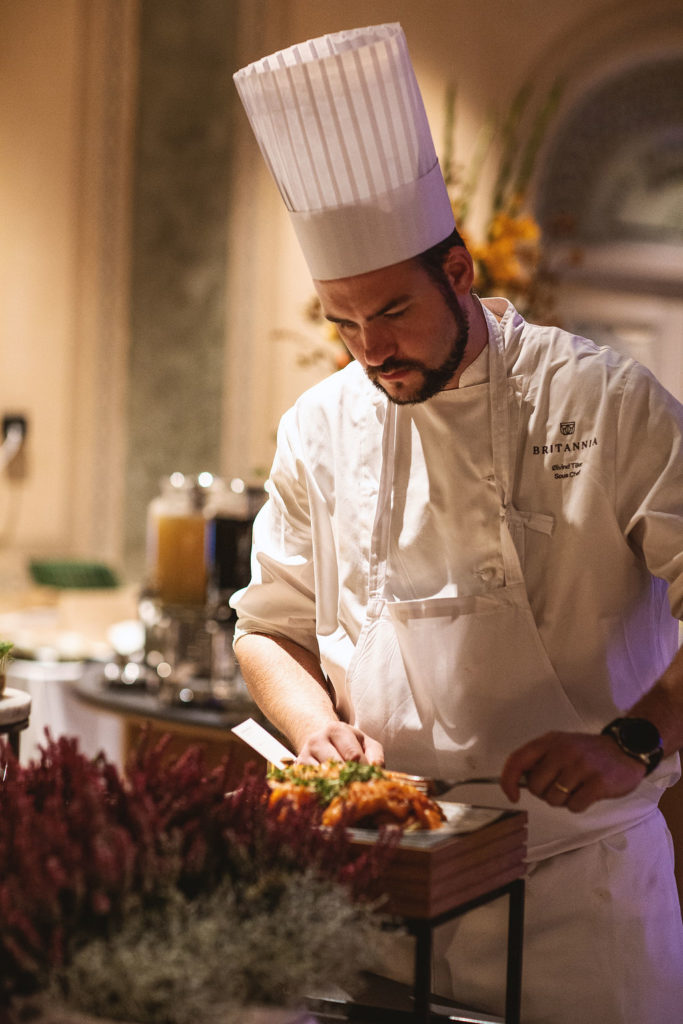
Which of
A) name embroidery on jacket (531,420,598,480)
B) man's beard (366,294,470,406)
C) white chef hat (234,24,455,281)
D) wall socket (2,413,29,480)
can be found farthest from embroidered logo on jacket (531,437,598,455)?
wall socket (2,413,29,480)

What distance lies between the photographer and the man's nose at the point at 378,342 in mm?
1485

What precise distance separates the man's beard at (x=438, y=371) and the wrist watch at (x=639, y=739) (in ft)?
1.58

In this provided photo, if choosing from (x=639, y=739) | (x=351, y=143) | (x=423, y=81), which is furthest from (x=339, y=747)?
(x=423, y=81)

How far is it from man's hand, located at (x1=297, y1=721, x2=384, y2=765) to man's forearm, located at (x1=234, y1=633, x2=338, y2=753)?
9cm

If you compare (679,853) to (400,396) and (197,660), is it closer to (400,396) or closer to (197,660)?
(400,396)


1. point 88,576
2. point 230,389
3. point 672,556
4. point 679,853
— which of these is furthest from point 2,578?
point 672,556

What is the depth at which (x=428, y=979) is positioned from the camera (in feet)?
3.54

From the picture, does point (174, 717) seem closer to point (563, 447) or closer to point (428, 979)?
point (563, 447)

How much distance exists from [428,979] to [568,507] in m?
0.65

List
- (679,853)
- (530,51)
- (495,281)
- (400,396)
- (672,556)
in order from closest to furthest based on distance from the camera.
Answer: (672,556)
(400,396)
(679,853)
(495,281)
(530,51)

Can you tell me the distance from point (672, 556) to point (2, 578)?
202 inches

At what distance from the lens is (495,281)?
3.06 m

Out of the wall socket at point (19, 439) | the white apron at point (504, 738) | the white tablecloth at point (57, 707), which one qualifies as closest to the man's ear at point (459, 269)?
the white apron at point (504, 738)

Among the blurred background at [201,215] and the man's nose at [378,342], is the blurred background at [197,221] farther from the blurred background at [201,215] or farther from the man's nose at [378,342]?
the man's nose at [378,342]
